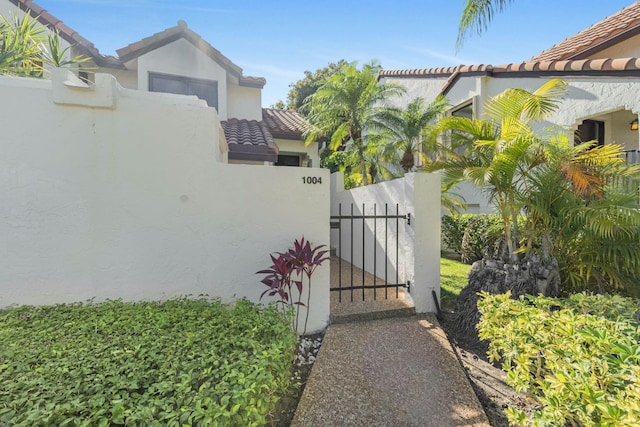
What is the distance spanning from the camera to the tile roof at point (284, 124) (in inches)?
512

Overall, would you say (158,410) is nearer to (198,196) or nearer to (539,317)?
(198,196)

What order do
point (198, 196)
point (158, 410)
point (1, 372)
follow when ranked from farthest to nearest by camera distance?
1. point (198, 196)
2. point (1, 372)
3. point (158, 410)

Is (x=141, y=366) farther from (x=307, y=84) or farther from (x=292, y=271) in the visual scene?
(x=307, y=84)

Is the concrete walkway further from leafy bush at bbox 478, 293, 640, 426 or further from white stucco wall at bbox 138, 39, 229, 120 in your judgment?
white stucco wall at bbox 138, 39, 229, 120

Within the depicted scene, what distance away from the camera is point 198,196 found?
207 inches

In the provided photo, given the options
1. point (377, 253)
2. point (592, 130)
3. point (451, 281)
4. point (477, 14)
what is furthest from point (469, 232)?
point (592, 130)

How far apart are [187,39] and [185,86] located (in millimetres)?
1899

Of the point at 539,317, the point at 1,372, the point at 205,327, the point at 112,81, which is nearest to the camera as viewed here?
the point at 1,372

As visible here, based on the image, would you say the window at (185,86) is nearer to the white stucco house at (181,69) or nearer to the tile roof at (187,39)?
the white stucco house at (181,69)

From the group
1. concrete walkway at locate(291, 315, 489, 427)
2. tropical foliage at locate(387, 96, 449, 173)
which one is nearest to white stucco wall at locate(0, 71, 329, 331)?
concrete walkway at locate(291, 315, 489, 427)

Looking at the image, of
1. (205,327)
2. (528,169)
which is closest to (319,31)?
(528,169)

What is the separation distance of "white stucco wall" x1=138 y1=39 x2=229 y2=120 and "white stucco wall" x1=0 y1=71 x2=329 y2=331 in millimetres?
7002

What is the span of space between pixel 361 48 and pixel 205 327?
35.6 ft

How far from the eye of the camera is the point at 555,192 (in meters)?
5.49
